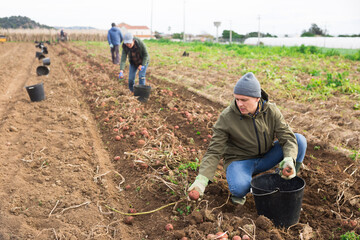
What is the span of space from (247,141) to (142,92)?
4.07m

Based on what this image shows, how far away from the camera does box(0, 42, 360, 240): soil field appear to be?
104 inches

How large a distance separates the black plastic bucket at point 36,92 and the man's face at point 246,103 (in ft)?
17.9

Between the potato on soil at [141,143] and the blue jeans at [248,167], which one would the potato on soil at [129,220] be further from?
the potato on soil at [141,143]

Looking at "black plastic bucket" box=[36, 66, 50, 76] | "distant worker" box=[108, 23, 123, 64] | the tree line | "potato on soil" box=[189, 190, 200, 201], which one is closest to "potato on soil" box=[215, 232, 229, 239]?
"potato on soil" box=[189, 190, 200, 201]

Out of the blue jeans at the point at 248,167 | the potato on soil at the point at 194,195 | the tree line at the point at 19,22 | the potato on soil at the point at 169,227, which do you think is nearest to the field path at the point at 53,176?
the potato on soil at the point at 169,227

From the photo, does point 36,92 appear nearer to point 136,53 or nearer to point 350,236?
point 136,53

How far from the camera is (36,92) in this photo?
6.82 metres

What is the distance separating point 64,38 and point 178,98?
31.0 meters

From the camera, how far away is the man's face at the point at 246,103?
2.69 meters

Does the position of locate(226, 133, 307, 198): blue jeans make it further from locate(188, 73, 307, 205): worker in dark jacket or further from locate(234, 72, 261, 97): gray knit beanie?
locate(234, 72, 261, 97): gray knit beanie

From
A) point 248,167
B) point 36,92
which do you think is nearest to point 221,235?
point 248,167

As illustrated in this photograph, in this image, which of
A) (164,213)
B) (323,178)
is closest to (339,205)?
(323,178)

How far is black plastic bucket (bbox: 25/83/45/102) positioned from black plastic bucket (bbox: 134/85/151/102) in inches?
85.5

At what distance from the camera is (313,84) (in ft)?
25.4
